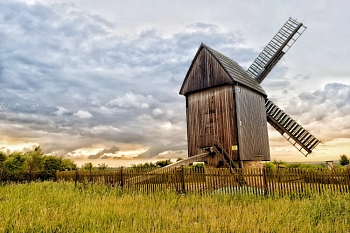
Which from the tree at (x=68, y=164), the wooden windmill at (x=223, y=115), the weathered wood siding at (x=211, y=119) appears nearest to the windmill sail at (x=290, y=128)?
the wooden windmill at (x=223, y=115)

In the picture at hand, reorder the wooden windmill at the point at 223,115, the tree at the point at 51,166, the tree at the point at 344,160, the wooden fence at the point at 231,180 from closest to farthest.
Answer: the wooden fence at the point at 231,180 → the wooden windmill at the point at 223,115 → the tree at the point at 51,166 → the tree at the point at 344,160

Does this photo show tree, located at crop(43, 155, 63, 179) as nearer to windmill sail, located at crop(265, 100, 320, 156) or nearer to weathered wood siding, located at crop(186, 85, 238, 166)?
weathered wood siding, located at crop(186, 85, 238, 166)

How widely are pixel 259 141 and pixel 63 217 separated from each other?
1604 centimetres

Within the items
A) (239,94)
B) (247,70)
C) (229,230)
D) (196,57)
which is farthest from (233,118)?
(229,230)

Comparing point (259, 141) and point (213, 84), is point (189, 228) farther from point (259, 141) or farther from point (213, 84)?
point (259, 141)

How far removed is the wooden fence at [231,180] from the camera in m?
11.3

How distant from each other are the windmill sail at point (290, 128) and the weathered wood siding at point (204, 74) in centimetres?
697

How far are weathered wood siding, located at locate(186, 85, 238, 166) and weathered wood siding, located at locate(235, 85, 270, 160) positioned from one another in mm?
513

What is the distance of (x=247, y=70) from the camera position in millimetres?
24031

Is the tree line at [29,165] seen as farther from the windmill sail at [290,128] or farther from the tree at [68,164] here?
the windmill sail at [290,128]

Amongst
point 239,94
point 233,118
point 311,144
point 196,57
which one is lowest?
point 311,144

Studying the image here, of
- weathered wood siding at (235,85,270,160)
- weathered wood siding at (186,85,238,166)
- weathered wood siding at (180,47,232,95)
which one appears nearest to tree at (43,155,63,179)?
weathered wood siding at (186,85,238,166)

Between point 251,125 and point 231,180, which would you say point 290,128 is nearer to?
point 251,125

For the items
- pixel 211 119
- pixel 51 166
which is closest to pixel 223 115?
pixel 211 119
